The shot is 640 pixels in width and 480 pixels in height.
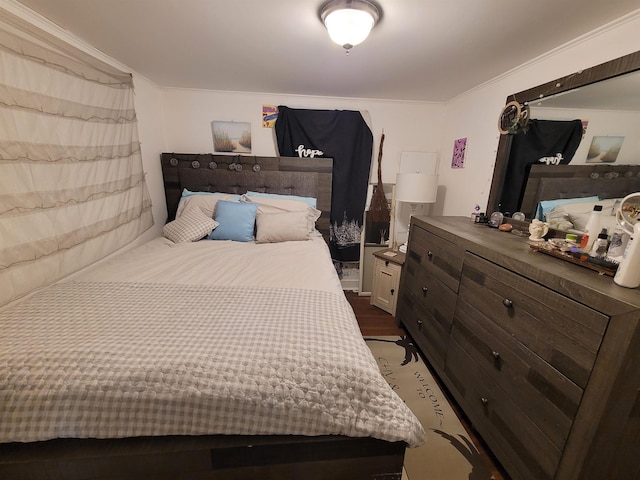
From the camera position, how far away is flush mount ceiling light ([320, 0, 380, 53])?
45.6 inches

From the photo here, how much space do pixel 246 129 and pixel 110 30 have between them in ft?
4.06

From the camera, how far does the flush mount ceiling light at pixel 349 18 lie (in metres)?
1.16

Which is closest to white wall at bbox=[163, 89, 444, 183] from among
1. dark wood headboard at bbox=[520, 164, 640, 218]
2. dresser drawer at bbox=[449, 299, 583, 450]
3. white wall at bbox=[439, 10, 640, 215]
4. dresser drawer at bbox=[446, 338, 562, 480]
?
white wall at bbox=[439, 10, 640, 215]

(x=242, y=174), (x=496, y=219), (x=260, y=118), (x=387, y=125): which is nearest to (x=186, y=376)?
(x=496, y=219)

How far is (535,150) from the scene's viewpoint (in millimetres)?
1659

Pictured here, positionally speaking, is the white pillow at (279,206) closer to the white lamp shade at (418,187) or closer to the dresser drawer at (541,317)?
the white lamp shade at (418,187)

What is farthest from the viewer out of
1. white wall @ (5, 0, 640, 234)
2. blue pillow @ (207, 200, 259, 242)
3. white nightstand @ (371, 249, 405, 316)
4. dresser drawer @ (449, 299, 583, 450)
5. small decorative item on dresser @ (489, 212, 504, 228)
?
white nightstand @ (371, 249, 405, 316)

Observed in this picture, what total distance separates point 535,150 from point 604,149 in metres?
0.38

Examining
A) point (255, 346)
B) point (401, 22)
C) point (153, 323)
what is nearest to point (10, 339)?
point (153, 323)

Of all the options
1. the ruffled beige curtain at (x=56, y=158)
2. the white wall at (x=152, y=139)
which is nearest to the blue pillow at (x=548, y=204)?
the ruffled beige curtain at (x=56, y=158)

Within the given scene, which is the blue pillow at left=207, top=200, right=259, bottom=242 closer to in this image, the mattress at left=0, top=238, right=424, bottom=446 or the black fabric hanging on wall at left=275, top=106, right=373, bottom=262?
the black fabric hanging on wall at left=275, top=106, right=373, bottom=262

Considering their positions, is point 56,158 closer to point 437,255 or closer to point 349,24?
point 349,24

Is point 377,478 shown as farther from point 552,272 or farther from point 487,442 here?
point 552,272

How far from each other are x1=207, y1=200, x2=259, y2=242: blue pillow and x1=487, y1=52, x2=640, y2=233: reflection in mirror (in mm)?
2066
